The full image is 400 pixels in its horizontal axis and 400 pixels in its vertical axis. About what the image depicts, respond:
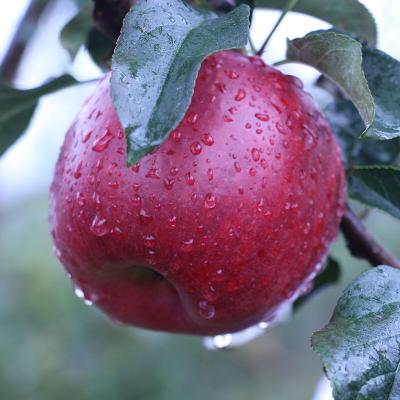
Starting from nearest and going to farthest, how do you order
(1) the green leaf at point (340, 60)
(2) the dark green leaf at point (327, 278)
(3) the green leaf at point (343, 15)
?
(1) the green leaf at point (340, 60), (3) the green leaf at point (343, 15), (2) the dark green leaf at point (327, 278)

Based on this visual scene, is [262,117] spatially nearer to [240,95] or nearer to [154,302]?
[240,95]

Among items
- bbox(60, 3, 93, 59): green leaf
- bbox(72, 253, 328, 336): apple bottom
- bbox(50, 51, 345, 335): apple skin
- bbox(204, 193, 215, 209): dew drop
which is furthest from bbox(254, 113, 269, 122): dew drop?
bbox(60, 3, 93, 59): green leaf

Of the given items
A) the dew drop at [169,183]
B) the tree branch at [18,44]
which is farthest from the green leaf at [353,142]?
the tree branch at [18,44]

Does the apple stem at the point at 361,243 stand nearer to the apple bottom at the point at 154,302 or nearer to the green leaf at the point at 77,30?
the apple bottom at the point at 154,302

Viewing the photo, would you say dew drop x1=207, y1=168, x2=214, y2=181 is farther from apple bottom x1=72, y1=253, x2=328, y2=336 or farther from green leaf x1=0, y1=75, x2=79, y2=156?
green leaf x1=0, y1=75, x2=79, y2=156

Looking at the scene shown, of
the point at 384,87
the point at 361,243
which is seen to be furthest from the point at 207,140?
the point at 361,243

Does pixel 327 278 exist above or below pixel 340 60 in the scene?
below

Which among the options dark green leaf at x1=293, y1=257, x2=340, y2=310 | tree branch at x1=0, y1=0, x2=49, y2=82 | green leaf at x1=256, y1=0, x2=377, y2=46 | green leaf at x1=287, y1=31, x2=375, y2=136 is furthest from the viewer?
tree branch at x1=0, y1=0, x2=49, y2=82
